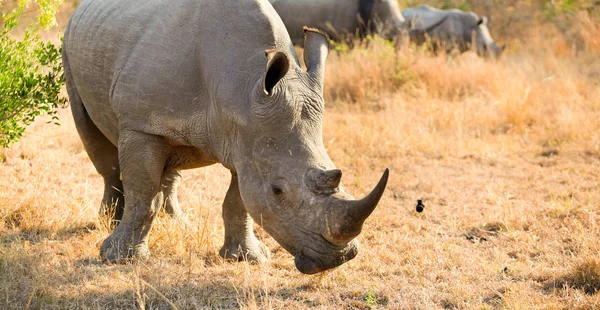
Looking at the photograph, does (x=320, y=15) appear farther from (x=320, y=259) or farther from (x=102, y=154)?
(x=320, y=259)

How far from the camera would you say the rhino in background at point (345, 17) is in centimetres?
1288

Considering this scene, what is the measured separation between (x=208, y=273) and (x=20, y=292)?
1.10 metres

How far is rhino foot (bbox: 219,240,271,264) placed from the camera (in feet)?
16.3

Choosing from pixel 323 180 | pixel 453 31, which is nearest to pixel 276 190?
pixel 323 180

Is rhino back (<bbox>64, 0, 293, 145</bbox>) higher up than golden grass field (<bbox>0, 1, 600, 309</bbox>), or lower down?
higher up

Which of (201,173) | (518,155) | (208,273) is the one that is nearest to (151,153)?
(208,273)

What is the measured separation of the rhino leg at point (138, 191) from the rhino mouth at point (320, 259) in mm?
1347

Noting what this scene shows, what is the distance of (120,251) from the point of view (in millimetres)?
4785

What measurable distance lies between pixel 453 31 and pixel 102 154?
10132 millimetres

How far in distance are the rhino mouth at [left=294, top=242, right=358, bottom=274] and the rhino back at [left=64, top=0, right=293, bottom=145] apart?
90cm

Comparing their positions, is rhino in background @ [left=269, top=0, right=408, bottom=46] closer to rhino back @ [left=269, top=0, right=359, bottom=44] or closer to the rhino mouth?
rhino back @ [left=269, top=0, right=359, bottom=44]

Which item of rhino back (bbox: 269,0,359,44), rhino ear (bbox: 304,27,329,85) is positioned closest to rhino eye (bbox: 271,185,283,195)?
rhino ear (bbox: 304,27,329,85)

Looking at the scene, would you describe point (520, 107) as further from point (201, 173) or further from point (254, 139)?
point (254, 139)

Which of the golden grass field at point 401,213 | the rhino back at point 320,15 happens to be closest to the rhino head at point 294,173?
the golden grass field at point 401,213
